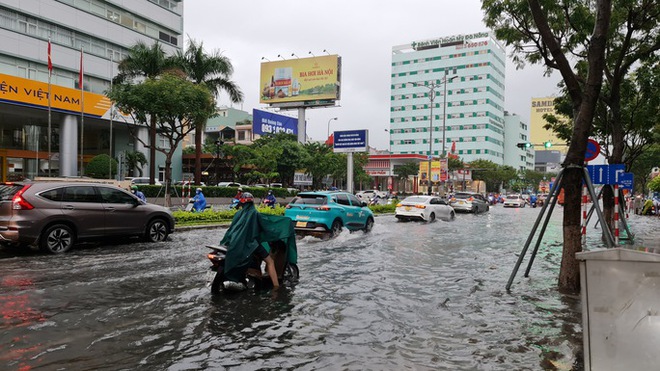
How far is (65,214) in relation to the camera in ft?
32.7

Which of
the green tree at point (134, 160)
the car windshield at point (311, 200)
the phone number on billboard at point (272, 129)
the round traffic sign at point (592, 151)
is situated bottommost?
the car windshield at point (311, 200)

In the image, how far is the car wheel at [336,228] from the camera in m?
14.3

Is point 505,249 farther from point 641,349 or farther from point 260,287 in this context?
point 641,349

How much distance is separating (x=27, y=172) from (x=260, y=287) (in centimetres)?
3767

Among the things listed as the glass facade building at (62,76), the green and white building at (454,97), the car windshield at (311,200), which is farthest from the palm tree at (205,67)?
the green and white building at (454,97)

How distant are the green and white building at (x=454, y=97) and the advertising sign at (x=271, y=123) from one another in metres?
48.1

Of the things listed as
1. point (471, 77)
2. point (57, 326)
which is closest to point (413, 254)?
point (57, 326)

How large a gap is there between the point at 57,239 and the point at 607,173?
43.3ft

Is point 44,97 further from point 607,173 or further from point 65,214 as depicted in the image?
point 607,173

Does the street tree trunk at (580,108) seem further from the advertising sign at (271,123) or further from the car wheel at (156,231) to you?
the advertising sign at (271,123)

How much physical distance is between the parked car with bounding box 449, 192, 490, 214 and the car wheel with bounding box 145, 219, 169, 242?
2482 centimetres

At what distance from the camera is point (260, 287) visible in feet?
23.3

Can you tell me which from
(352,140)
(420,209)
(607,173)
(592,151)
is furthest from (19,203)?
(352,140)

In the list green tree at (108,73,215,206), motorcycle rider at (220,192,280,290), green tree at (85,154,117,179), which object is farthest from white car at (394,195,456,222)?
green tree at (85,154,117,179)
